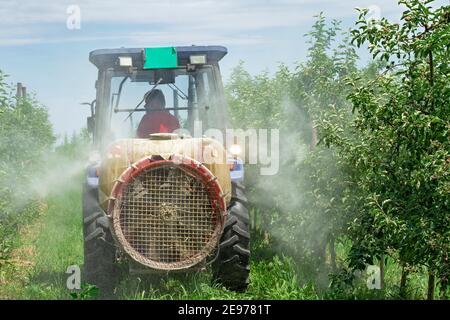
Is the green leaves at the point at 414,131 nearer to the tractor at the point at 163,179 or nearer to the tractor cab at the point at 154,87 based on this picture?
the tractor at the point at 163,179

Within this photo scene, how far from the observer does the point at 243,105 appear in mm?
13469

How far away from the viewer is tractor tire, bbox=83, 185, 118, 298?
8.14 m

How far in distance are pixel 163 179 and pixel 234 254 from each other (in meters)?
1.22

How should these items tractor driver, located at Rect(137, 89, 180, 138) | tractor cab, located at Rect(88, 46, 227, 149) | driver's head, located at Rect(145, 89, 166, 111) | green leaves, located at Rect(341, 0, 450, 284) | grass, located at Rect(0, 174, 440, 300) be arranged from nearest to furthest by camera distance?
green leaves, located at Rect(341, 0, 450, 284) < grass, located at Rect(0, 174, 440, 300) < tractor driver, located at Rect(137, 89, 180, 138) < driver's head, located at Rect(145, 89, 166, 111) < tractor cab, located at Rect(88, 46, 227, 149)

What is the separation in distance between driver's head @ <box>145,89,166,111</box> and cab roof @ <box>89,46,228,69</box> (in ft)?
1.34

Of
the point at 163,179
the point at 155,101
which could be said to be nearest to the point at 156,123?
the point at 155,101

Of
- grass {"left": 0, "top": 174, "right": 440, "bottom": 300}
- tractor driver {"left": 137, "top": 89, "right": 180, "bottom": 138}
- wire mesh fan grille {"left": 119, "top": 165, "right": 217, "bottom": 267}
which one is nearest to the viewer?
wire mesh fan grille {"left": 119, "top": 165, "right": 217, "bottom": 267}

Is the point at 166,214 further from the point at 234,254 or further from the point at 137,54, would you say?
the point at 137,54

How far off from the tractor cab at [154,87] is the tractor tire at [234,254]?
1.31m

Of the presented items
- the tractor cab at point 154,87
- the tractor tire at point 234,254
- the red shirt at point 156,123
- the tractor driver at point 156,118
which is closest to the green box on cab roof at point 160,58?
the tractor cab at point 154,87

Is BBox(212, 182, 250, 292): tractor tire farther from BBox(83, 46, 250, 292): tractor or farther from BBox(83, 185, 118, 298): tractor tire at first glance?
BBox(83, 185, 118, 298): tractor tire

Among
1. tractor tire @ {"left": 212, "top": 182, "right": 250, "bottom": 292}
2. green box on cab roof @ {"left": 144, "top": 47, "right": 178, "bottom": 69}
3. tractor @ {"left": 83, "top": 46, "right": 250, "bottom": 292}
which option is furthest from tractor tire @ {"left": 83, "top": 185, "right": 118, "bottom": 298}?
green box on cab roof @ {"left": 144, "top": 47, "right": 178, "bottom": 69}

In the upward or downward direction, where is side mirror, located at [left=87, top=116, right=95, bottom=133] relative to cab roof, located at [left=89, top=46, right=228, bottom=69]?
downward
